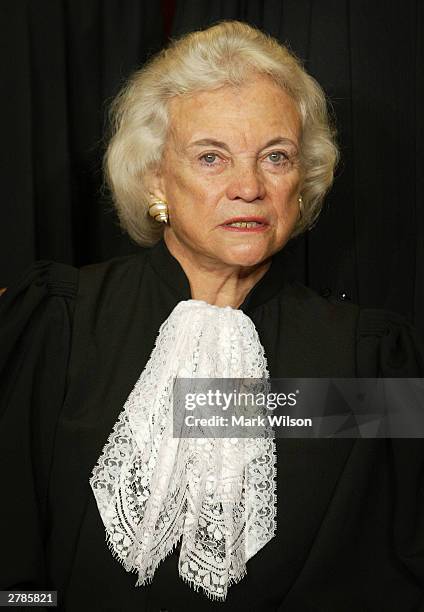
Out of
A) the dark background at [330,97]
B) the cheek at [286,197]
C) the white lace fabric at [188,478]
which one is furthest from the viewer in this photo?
the dark background at [330,97]

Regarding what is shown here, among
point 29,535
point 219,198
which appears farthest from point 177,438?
point 219,198

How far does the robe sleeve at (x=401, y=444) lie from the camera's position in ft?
6.25

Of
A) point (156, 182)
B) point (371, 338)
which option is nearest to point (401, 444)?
point (371, 338)

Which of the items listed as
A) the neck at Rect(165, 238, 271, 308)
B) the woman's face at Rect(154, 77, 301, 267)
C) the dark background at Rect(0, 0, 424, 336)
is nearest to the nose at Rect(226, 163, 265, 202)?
the woman's face at Rect(154, 77, 301, 267)

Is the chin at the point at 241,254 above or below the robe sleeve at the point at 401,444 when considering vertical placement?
above

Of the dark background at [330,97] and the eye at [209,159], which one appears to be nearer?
the eye at [209,159]

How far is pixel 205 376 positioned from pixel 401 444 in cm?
43

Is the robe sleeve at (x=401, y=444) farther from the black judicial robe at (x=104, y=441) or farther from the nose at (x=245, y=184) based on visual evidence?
the nose at (x=245, y=184)

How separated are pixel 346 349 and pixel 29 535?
0.75 metres

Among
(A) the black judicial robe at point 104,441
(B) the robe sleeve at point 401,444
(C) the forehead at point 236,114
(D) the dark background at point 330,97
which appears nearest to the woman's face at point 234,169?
(C) the forehead at point 236,114

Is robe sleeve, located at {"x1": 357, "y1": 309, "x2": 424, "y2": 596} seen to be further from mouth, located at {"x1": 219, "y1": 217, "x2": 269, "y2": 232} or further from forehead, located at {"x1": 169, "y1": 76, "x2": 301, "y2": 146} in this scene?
forehead, located at {"x1": 169, "y1": 76, "x2": 301, "y2": 146}

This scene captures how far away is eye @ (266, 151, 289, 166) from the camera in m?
1.92

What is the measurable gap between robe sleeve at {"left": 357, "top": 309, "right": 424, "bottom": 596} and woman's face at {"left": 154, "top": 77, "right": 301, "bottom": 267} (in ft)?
0.92

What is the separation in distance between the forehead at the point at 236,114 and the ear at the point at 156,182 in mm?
118
